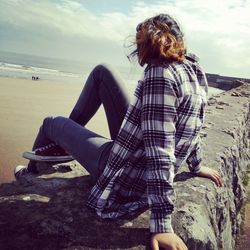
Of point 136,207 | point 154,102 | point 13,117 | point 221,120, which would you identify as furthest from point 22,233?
point 13,117

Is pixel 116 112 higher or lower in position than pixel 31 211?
higher

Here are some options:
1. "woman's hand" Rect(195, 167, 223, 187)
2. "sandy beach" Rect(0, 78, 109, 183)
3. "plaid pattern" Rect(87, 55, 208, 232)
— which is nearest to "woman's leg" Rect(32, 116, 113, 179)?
"plaid pattern" Rect(87, 55, 208, 232)

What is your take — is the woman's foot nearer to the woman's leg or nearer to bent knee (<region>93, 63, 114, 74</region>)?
the woman's leg

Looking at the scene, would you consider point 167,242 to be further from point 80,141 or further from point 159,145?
point 80,141

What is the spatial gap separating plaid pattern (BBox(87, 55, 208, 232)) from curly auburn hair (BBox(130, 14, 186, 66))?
49mm

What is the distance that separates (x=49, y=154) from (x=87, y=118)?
1.22 feet

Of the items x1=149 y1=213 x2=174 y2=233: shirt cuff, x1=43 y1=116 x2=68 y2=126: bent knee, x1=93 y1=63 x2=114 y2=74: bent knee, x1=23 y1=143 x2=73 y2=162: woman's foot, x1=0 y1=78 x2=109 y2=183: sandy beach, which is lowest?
x1=0 y1=78 x2=109 y2=183: sandy beach

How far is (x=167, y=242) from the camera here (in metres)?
1.57

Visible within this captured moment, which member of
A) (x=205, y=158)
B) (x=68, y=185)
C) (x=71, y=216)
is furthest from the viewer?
(x=205, y=158)

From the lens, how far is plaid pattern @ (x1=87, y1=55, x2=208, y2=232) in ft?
5.24

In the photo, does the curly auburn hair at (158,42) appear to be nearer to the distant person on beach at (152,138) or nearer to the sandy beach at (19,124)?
the distant person on beach at (152,138)

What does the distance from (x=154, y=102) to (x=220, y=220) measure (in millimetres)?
1360

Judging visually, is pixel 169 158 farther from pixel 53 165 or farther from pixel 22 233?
pixel 53 165

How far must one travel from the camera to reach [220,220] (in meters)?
2.58
